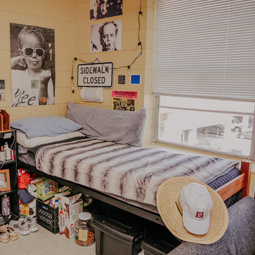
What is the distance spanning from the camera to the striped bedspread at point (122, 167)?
6.47 feet

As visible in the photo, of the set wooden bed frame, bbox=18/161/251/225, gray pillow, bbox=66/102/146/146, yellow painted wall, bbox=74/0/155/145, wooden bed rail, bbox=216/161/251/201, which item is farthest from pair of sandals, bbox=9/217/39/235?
wooden bed rail, bbox=216/161/251/201

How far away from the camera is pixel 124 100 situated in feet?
10.8

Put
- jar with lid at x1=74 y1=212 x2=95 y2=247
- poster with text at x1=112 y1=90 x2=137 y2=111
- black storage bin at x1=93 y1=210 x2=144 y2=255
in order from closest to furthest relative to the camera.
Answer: black storage bin at x1=93 y1=210 x2=144 y2=255 → jar with lid at x1=74 y1=212 x2=95 y2=247 → poster with text at x1=112 y1=90 x2=137 y2=111

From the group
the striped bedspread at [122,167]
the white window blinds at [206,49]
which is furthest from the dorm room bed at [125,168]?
the white window blinds at [206,49]

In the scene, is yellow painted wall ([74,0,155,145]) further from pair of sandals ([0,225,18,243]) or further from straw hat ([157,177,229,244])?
pair of sandals ([0,225,18,243])

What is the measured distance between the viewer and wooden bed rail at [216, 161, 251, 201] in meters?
1.97

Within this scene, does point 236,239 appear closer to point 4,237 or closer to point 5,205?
point 4,237

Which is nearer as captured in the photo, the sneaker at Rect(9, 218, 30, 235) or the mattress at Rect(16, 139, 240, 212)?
the mattress at Rect(16, 139, 240, 212)

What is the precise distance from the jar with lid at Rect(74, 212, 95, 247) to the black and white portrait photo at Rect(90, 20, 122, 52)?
1.90m

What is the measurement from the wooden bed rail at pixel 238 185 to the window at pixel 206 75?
0.29 m

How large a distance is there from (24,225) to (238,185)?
1998mm

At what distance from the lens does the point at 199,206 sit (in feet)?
4.65

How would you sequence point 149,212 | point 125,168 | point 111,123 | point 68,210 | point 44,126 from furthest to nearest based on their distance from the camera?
point 111,123, point 44,126, point 68,210, point 125,168, point 149,212

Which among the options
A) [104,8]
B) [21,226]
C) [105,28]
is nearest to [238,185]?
[21,226]
